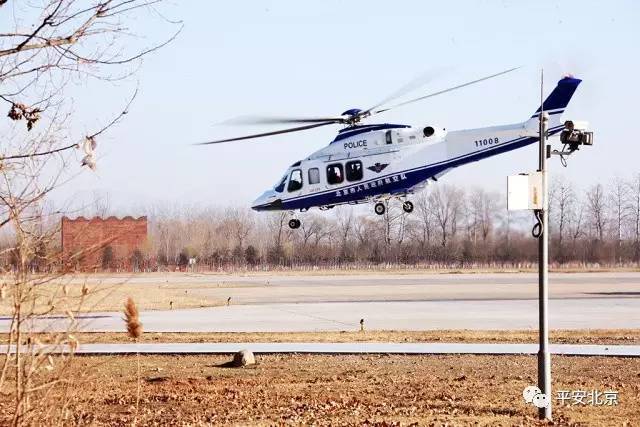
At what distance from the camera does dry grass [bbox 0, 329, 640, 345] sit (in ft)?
91.6

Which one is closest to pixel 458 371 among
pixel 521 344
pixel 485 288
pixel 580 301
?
pixel 521 344

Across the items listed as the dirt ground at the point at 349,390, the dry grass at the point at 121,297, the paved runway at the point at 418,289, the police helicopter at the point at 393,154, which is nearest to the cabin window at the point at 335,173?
the police helicopter at the point at 393,154

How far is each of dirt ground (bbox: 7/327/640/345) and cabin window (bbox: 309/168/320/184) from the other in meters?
5.29

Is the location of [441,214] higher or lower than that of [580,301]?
higher

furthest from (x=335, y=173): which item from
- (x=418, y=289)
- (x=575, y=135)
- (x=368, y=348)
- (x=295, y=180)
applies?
(x=418, y=289)

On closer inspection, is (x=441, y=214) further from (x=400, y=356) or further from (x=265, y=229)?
(x=400, y=356)

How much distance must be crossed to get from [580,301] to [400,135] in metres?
19.3

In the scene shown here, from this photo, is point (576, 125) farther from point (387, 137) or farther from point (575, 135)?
point (387, 137)

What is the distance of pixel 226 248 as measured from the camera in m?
99.8

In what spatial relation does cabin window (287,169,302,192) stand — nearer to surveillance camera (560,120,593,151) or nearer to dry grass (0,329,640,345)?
dry grass (0,329,640,345)

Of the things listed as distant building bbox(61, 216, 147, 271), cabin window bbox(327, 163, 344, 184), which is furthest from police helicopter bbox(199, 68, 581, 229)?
distant building bbox(61, 216, 147, 271)

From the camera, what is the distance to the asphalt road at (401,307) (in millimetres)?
34938

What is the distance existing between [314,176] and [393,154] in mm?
3134

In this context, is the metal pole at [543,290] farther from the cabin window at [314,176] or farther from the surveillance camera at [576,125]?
the cabin window at [314,176]
